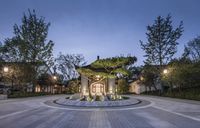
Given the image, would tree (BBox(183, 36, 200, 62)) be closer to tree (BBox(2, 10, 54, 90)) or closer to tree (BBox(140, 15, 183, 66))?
tree (BBox(140, 15, 183, 66))

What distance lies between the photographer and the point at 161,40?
37.7m

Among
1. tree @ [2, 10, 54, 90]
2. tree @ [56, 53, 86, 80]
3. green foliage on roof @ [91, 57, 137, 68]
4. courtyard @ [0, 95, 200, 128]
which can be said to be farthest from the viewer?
tree @ [56, 53, 86, 80]

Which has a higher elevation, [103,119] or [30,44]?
[30,44]

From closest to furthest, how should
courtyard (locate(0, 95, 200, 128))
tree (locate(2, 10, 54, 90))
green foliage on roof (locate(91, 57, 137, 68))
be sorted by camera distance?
courtyard (locate(0, 95, 200, 128)) → green foliage on roof (locate(91, 57, 137, 68)) → tree (locate(2, 10, 54, 90))

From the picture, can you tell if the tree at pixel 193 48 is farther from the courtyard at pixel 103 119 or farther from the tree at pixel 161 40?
the courtyard at pixel 103 119

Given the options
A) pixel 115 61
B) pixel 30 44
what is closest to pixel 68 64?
pixel 30 44

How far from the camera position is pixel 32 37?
38.7 meters

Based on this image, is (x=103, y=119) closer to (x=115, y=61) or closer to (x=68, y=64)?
(x=115, y=61)

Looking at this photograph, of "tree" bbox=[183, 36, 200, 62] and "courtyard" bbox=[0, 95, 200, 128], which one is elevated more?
"tree" bbox=[183, 36, 200, 62]

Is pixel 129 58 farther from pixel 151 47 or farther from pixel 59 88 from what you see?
pixel 59 88

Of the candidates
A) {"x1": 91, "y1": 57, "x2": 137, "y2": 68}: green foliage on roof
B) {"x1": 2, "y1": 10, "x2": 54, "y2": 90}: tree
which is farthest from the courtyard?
{"x1": 2, "y1": 10, "x2": 54, "y2": 90}: tree

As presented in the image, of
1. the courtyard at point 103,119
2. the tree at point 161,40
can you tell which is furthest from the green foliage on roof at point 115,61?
the tree at point 161,40

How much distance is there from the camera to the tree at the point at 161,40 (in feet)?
122

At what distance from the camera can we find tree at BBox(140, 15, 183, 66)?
37.3 m
